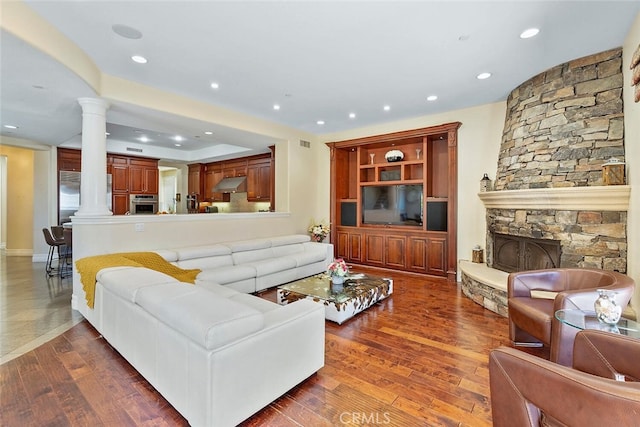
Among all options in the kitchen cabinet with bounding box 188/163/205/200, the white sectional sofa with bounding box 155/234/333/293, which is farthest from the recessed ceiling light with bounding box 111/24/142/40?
the kitchen cabinet with bounding box 188/163/205/200

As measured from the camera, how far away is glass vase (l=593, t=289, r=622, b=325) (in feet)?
6.04

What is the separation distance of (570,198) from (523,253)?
99cm

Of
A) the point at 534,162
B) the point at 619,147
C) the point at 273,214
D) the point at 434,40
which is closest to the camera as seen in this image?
the point at 434,40

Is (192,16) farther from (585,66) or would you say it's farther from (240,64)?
(585,66)

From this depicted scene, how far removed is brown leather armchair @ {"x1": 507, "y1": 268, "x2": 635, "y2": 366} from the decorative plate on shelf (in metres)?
3.65

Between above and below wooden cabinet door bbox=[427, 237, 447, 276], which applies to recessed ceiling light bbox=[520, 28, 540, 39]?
above

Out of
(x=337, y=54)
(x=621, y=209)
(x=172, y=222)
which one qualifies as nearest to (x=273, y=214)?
(x=172, y=222)

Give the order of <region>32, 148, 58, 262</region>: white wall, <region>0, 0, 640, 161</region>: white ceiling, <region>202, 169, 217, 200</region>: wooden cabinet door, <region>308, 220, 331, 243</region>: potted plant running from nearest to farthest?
1. <region>0, 0, 640, 161</region>: white ceiling
2. <region>308, 220, 331, 243</region>: potted plant
3. <region>32, 148, 58, 262</region>: white wall
4. <region>202, 169, 217, 200</region>: wooden cabinet door

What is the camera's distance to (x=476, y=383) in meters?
2.21

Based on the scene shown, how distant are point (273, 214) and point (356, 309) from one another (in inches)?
123

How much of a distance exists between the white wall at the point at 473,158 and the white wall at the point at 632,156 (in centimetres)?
171

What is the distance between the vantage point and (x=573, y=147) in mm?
3445

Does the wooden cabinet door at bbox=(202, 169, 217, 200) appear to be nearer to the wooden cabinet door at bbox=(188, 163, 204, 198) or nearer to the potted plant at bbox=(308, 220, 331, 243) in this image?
the wooden cabinet door at bbox=(188, 163, 204, 198)

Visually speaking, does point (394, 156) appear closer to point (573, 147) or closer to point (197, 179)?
point (573, 147)
